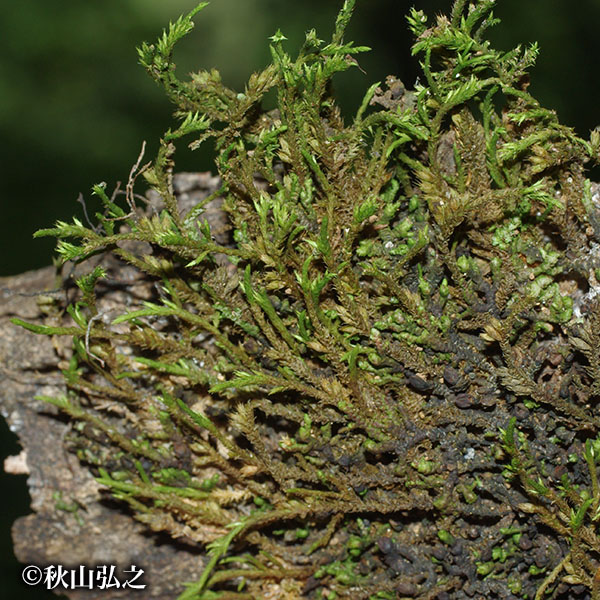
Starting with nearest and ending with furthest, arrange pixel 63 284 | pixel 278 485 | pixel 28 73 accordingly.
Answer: pixel 278 485 → pixel 63 284 → pixel 28 73

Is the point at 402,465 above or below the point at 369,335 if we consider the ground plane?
below

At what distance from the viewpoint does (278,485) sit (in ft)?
3.02

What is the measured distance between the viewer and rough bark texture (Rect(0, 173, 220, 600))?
100 cm

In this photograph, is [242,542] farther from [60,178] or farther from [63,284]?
[60,178]

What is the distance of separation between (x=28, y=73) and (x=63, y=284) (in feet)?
5.66

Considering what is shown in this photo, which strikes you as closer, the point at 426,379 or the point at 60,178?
the point at 426,379

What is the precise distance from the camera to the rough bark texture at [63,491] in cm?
100

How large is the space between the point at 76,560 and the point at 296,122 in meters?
0.79

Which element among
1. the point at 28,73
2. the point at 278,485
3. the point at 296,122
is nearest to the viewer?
the point at 296,122

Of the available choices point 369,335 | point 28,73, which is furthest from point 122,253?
point 28,73

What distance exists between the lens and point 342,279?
2.65 feet

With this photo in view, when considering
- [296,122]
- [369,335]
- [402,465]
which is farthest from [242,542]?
[296,122]

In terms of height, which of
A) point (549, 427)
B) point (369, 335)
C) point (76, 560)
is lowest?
point (76, 560)

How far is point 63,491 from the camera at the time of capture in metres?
1.02
